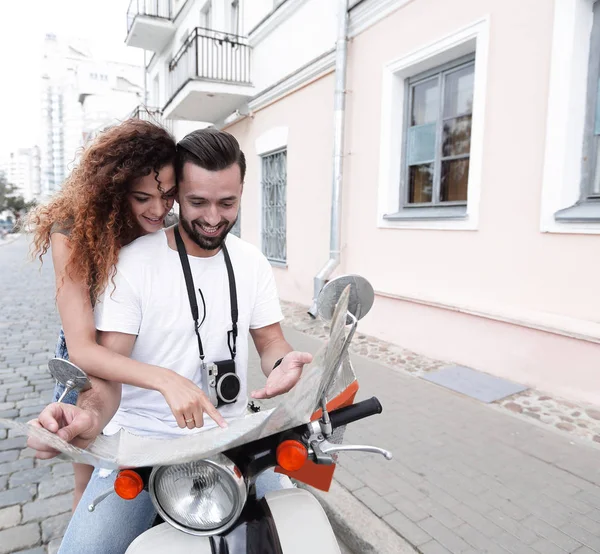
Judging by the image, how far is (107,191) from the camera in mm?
1615

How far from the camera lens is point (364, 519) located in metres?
2.45

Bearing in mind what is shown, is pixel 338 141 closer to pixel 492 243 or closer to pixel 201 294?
pixel 492 243

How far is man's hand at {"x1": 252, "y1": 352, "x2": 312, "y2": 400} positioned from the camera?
1.32m

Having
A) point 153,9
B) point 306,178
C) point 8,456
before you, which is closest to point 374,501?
point 8,456

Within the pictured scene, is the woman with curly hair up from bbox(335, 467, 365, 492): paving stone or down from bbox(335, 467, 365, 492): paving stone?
up

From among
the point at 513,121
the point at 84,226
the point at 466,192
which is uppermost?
the point at 513,121

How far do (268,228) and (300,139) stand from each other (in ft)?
7.31

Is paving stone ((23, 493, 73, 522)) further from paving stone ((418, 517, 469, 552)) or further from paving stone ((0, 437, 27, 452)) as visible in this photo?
paving stone ((418, 517, 469, 552))

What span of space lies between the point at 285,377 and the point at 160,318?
0.49 meters

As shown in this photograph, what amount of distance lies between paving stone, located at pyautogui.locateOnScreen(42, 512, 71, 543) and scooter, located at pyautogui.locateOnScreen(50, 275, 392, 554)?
1645 millimetres

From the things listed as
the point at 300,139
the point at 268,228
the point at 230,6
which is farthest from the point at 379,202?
the point at 230,6

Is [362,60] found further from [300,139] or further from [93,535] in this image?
[93,535]

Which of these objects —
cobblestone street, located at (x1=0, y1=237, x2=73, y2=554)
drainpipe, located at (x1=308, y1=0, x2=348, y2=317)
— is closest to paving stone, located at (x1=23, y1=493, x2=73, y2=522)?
cobblestone street, located at (x1=0, y1=237, x2=73, y2=554)

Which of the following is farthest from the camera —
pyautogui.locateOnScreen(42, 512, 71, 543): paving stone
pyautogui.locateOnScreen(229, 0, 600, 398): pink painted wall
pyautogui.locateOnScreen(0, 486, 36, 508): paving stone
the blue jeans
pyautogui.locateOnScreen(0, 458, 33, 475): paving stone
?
pyautogui.locateOnScreen(229, 0, 600, 398): pink painted wall
